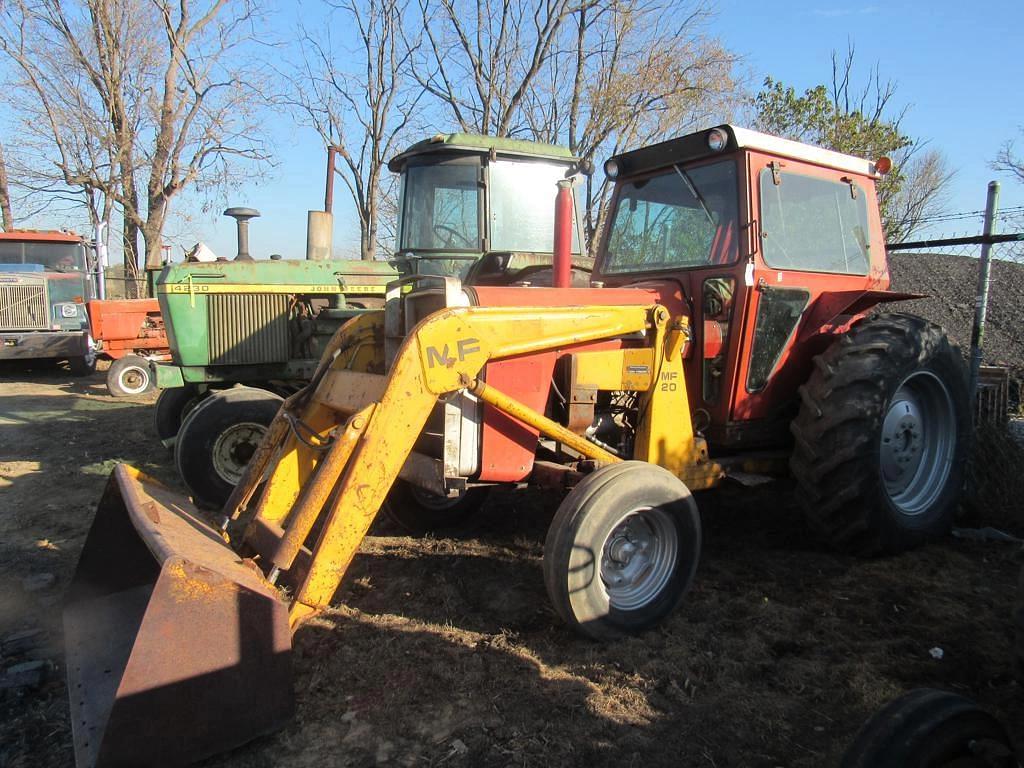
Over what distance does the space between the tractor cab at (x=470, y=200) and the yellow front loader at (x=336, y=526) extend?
2890 mm

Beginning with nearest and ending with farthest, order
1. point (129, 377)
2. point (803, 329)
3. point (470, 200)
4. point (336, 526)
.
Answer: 1. point (336, 526)
2. point (803, 329)
3. point (470, 200)
4. point (129, 377)

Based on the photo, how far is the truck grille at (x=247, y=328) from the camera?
629 centimetres

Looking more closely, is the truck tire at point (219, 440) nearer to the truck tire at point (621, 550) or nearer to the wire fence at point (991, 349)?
the truck tire at point (621, 550)

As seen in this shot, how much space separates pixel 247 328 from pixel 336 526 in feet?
13.4

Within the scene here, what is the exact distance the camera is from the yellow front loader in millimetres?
2334

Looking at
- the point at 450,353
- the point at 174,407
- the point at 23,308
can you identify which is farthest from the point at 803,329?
the point at 23,308

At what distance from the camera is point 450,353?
9.97 feet

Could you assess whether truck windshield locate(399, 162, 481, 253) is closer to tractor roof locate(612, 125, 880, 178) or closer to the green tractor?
the green tractor

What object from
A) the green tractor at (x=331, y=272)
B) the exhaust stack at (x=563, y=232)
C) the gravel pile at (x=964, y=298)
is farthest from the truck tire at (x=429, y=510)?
the gravel pile at (x=964, y=298)

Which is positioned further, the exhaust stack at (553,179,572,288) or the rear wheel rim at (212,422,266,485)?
the rear wheel rim at (212,422,266,485)

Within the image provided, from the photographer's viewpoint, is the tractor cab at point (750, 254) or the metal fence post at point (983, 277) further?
the metal fence post at point (983, 277)

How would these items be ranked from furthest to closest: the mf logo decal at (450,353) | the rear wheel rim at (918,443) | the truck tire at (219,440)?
1. the truck tire at (219,440)
2. the rear wheel rim at (918,443)
3. the mf logo decal at (450,353)

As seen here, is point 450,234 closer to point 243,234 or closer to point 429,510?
point 243,234

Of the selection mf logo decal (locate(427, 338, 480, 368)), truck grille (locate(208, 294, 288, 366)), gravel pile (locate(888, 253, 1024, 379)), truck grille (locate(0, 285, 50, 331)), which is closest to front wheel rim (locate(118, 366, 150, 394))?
truck grille (locate(0, 285, 50, 331))
